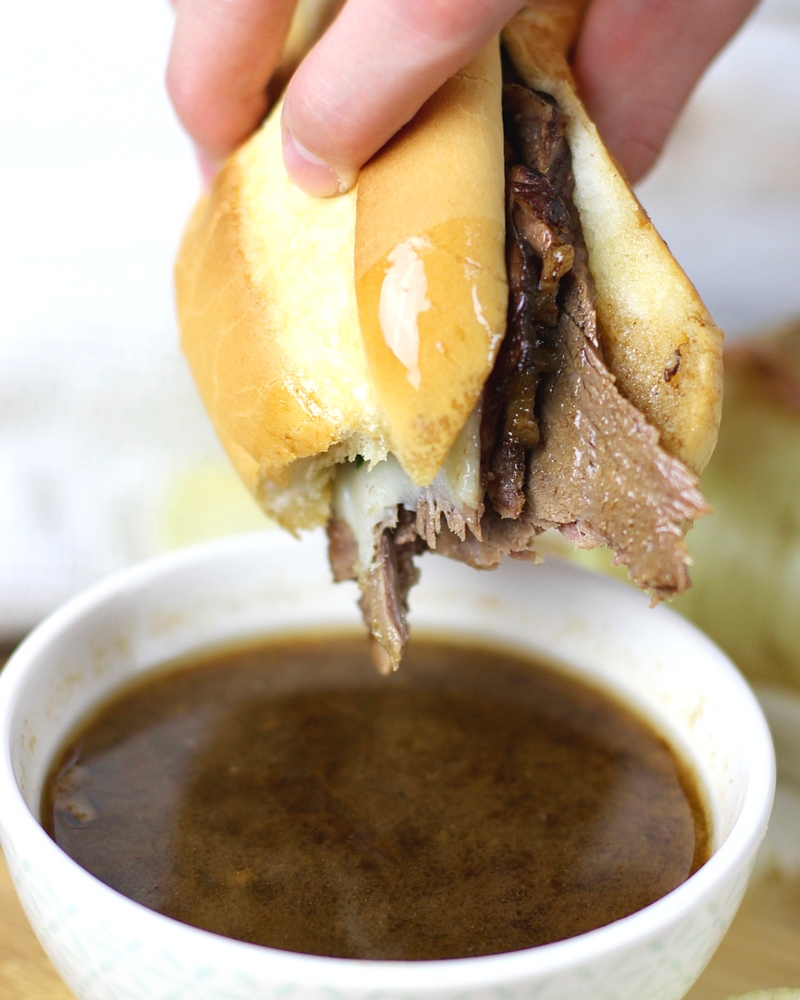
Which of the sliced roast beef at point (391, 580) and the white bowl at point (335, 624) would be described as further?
the sliced roast beef at point (391, 580)

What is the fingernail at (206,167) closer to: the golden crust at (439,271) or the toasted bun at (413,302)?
the toasted bun at (413,302)

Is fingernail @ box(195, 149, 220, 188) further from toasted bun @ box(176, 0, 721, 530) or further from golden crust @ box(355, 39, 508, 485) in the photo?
golden crust @ box(355, 39, 508, 485)

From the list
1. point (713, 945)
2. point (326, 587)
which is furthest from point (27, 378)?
point (713, 945)

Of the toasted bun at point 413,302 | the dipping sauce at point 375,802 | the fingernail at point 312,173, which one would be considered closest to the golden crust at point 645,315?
the toasted bun at point 413,302

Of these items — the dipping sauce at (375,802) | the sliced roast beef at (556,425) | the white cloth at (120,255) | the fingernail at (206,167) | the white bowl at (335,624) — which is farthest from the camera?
the white cloth at (120,255)

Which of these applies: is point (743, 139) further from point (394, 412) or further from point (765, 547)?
point (394, 412)

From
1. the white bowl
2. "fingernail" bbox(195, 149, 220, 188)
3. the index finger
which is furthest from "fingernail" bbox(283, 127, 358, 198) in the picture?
the white bowl

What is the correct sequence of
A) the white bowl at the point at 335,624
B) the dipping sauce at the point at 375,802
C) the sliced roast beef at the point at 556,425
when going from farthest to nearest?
the dipping sauce at the point at 375,802 → the sliced roast beef at the point at 556,425 → the white bowl at the point at 335,624
